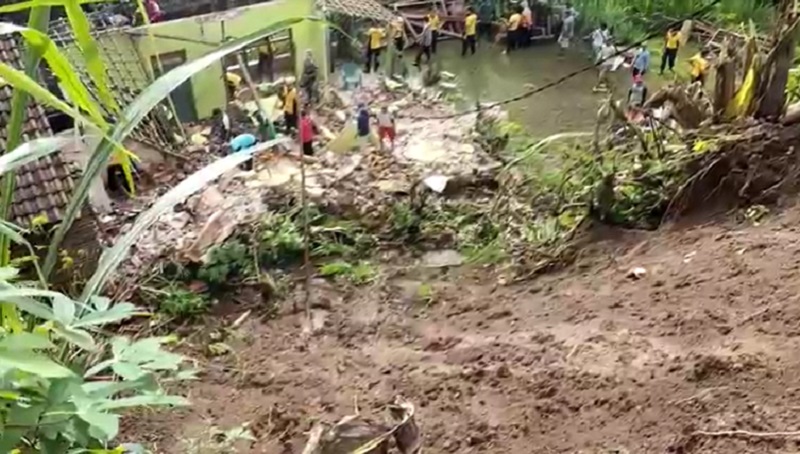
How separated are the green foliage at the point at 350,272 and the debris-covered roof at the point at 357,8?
85.4 inches

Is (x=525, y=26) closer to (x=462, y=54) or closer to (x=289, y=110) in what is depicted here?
Result: (x=462, y=54)

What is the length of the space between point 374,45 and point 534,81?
4.70 feet

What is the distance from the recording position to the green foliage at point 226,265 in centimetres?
407

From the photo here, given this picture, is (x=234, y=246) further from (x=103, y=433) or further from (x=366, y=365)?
(x=103, y=433)

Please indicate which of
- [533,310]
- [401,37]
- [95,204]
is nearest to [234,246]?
[95,204]

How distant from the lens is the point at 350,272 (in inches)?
165

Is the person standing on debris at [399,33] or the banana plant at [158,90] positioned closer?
the banana plant at [158,90]

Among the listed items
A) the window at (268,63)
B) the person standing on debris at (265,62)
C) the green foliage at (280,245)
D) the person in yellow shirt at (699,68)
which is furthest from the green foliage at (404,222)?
the person standing on debris at (265,62)

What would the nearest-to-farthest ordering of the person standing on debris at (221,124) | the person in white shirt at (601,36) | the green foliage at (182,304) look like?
the green foliage at (182,304) → the person standing on debris at (221,124) → the person in white shirt at (601,36)

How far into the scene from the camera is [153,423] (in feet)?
8.97

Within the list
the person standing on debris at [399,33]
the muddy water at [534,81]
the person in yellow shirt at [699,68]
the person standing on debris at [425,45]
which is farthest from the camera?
the person standing on debris at [425,45]

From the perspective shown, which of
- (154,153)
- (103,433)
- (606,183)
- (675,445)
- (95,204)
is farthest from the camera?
(154,153)

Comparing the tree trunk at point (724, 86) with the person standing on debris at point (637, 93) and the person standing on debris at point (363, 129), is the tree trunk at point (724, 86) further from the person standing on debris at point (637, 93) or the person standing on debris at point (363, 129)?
the person standing on debris at point (363, 129)

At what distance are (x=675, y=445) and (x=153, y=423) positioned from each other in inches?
64.8
